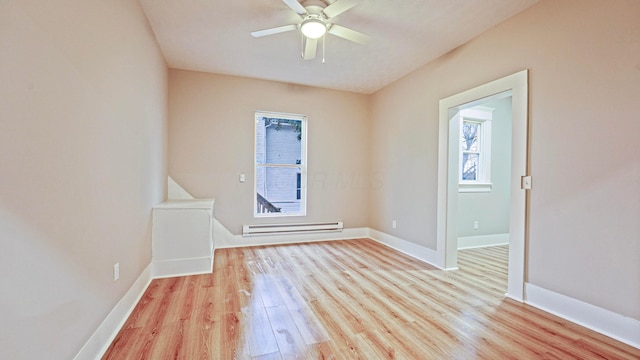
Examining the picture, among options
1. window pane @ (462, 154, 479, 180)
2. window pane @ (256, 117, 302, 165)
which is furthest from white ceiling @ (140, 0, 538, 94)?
window pane @ (462, 154, 479, 180)

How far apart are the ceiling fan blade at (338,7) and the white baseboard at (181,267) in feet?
9.19

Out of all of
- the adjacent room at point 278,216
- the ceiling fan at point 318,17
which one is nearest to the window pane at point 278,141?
the adjacent room at point 278,216

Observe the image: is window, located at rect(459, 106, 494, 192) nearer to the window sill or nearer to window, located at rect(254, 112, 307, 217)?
the window sill

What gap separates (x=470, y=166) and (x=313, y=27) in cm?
356

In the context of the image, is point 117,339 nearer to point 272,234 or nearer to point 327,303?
point 327,303

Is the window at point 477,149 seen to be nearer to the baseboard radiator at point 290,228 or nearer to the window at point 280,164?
the baseboard radiator at point 290,228

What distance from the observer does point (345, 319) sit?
2.17m

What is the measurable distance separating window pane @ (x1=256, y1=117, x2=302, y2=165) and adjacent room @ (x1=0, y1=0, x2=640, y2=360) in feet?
0.46

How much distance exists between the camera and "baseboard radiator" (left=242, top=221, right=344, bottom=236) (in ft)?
14.5

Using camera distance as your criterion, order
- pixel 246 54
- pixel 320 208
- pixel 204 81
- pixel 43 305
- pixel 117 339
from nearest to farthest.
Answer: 1. pixel 43 305
2. pixel 117 339
3. pixel 246 54
4. pixel 204 81
5. pixel 320 208

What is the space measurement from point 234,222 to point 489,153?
4290mm

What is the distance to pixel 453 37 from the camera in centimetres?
301

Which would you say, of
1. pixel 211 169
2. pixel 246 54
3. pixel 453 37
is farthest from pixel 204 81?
pixel 453 37

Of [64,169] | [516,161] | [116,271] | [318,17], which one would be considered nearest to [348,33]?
[318,17]
